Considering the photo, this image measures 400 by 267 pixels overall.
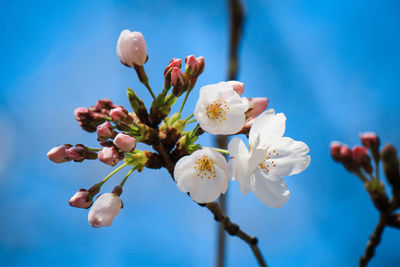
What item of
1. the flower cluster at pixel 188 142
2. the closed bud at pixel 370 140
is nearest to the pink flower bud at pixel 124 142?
the flower cluster at pixel 188 142

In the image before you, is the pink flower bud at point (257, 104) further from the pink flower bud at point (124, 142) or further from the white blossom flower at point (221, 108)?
the pink flower bud at point (124, 142)

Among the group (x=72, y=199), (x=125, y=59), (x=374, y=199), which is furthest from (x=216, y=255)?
(x=125, y=59)

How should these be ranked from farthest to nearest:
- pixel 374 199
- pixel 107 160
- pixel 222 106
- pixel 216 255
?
pixel 216 255 < pixel 374 199 < pixel 222 106 < pixel 107 160

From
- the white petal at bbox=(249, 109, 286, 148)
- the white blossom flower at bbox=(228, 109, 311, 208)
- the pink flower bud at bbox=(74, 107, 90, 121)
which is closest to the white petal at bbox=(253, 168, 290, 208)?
the white blossom flower at bbox=(228, 109, 311, 208)

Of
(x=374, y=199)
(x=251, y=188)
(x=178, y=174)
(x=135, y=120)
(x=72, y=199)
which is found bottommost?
(x=374, y=199)

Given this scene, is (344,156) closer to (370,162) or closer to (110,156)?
(370,162)

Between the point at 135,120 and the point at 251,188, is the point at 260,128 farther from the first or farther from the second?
the point at 135,120

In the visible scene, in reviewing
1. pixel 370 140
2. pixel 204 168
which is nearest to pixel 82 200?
pixel 204 168
